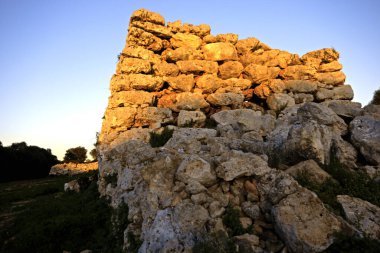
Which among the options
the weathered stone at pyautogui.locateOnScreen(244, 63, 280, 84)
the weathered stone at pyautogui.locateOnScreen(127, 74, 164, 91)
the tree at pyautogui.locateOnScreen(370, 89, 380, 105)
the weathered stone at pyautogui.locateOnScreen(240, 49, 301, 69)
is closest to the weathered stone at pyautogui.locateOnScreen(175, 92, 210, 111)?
the weathered stone at pyautogui.locateOnScreen(127, 74, 164, 91)

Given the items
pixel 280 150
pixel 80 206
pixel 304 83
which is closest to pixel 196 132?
pixel 280 150

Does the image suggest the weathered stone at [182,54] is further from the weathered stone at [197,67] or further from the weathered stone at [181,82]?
the weathered stone at [181,82]

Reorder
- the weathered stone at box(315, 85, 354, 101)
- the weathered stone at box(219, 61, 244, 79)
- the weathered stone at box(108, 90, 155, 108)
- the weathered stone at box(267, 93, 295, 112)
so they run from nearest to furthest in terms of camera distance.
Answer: the weathered stone at box(108, 90, 155, 108), the weathered stone at box(267, 93, 295, 112), the weathered stone at box(315, 85, 354, 101), the weathered stone at box(219, 61, 244, 79)

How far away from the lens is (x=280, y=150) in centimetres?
1203

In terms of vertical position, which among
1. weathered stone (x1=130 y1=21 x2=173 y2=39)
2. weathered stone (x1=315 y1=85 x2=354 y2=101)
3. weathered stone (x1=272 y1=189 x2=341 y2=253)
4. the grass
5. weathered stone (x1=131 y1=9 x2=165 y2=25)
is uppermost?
weathered stone (x1=131 y1=9 x2=165 y2=25)

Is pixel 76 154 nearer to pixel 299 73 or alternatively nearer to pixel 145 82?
pixel 145 82

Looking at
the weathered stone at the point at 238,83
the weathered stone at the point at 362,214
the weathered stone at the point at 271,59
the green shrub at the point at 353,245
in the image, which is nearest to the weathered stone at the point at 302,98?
the weathered stone at the point at 271,59

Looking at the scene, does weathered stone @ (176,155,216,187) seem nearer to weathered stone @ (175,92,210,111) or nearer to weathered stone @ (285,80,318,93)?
weathered stone @ (175,92,210,111)

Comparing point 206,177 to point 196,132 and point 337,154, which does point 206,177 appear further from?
point 196,132

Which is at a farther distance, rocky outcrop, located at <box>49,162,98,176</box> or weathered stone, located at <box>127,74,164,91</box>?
rocky outcrop, located at <box>49,162,98,176</box>

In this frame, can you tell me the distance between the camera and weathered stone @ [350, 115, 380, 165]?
1153 centimetres

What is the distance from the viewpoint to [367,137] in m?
12.2

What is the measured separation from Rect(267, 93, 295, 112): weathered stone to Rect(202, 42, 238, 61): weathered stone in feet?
18.2

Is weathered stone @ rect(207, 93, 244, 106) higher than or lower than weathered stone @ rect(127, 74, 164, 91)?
lower
